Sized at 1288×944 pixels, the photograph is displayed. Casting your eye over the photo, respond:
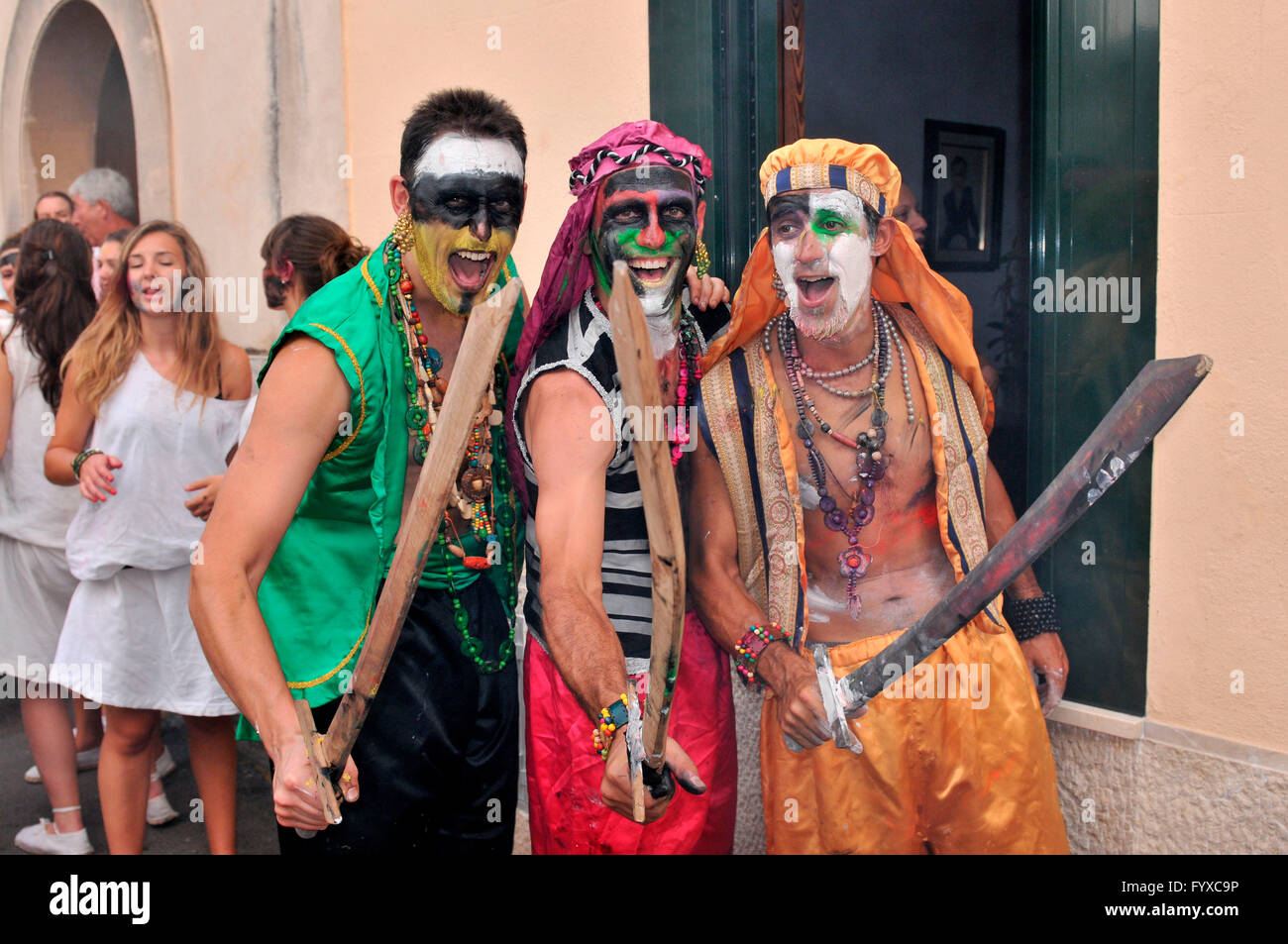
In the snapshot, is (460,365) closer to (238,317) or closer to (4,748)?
(238,317)

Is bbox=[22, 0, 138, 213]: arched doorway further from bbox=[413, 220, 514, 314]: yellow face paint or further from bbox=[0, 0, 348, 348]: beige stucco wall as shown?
bbox=[413, 220, 514, 314]: yellow face paint

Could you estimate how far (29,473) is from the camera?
166 inches

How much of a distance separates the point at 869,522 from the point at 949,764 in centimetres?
54

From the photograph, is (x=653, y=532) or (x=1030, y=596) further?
(x=1030, y=596)

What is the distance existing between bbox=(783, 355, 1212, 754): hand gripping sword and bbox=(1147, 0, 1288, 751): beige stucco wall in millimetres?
351

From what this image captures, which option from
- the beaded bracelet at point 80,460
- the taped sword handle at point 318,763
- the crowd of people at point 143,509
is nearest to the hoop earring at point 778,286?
the taped sword handle at point 318,763

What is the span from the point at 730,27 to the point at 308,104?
222 centimetres

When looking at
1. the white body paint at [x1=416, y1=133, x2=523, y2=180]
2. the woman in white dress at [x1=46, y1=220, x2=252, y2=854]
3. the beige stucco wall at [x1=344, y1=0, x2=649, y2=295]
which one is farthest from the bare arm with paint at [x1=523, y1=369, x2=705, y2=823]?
the woman in white dress at [x1=46, y1=220, x2=252, y2=854]

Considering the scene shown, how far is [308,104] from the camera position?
445cm

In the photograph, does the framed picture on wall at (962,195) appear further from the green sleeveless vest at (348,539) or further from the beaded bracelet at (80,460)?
the beaded bracelet at (80,460)

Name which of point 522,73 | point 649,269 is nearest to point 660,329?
point 649,269

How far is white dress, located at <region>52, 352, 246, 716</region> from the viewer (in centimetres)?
352

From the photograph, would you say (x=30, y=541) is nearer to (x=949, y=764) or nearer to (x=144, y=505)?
(x=144, y=505)

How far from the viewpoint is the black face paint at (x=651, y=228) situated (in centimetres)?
227
